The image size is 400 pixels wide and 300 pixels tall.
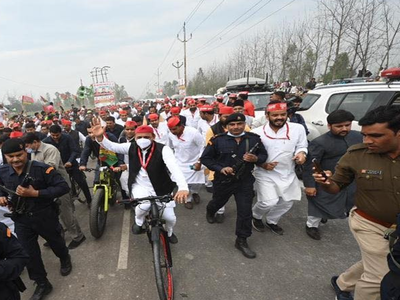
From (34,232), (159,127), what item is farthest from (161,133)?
(34,232)

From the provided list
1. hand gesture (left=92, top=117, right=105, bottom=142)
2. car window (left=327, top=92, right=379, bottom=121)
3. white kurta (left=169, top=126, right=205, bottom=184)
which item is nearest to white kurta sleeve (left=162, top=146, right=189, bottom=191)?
hand gesture (left=92, top=117, right=105, bottom=142)

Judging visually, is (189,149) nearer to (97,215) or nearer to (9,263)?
(97,215)

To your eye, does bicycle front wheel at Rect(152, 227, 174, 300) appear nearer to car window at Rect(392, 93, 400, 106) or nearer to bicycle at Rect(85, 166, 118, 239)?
bicycle at Rect(85, 166, 118, 239)

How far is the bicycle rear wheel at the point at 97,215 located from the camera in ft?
12.6

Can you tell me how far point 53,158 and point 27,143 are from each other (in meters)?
0.39

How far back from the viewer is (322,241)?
3646mm

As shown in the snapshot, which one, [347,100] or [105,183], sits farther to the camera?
[347,100]

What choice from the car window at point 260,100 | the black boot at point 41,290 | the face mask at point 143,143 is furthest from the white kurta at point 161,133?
the car window at point 260,100

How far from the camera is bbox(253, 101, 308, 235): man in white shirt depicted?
355 centimetres

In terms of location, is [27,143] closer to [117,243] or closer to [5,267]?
[117,243]

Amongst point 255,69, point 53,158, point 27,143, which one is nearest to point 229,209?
point 53,158

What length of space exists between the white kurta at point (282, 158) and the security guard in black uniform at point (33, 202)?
2.65 m

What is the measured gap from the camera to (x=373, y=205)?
2.04 metres

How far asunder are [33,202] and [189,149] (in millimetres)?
2914
